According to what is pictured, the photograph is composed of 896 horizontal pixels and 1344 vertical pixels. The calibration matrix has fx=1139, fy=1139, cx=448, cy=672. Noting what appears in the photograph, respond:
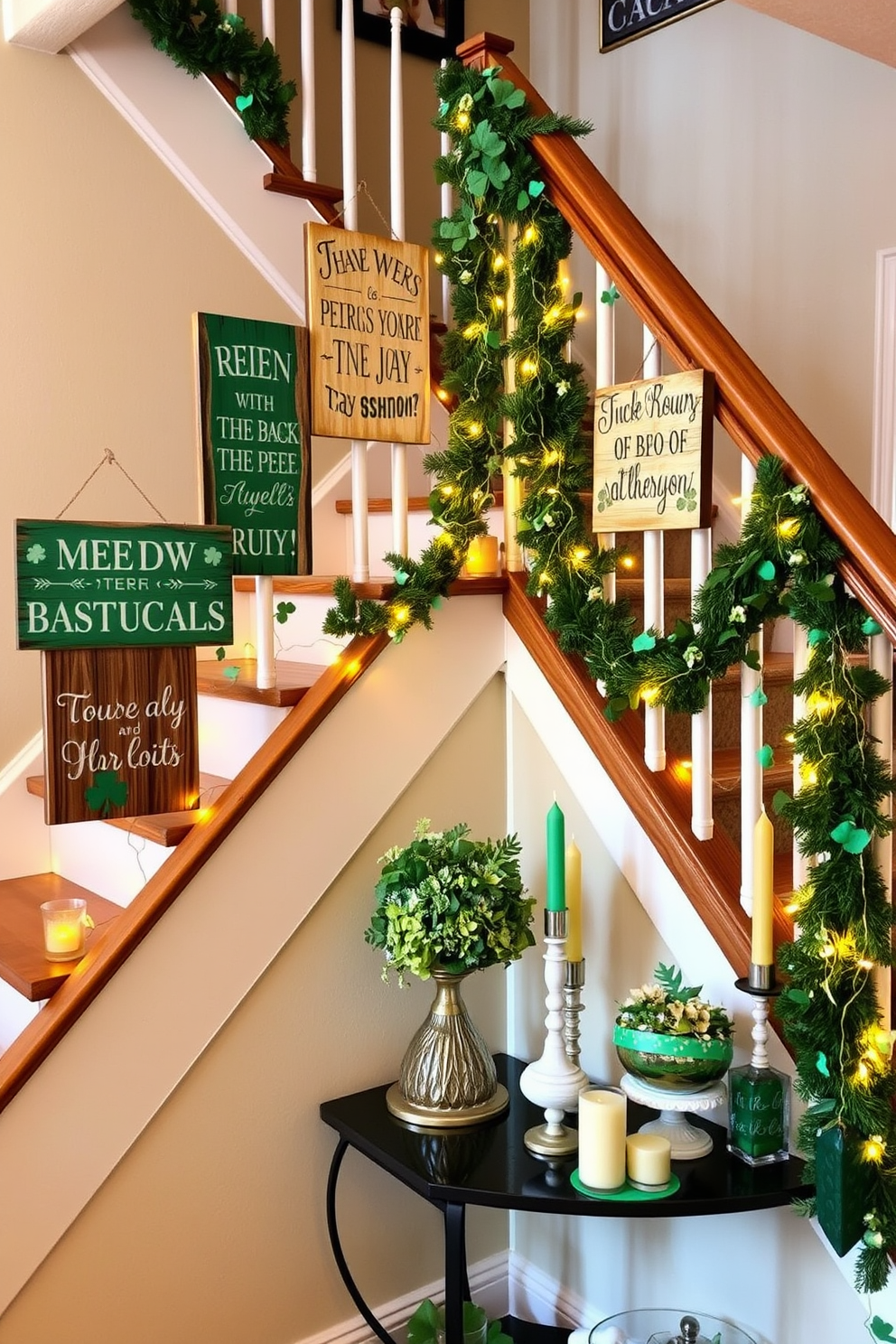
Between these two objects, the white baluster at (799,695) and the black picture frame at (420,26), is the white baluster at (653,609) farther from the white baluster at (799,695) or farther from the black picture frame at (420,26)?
the black picture frame at (420,26)

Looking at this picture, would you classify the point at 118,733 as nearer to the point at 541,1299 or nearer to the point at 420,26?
the point at 541,1299

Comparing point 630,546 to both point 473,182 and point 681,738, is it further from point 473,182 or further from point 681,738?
point 473,182

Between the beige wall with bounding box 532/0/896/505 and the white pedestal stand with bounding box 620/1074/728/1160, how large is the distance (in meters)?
1.84

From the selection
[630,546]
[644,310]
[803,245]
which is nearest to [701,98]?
[803,245]

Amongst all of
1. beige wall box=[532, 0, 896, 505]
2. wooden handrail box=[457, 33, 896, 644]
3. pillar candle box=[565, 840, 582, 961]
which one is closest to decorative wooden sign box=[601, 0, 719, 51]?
beige wall box=[532, 0, 896, 505]

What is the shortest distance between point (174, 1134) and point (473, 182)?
1743mm

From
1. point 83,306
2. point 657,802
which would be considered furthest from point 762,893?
point 83,306

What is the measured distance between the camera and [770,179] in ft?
10.4

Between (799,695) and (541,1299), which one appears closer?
(799,695)

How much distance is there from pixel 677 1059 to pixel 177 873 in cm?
84

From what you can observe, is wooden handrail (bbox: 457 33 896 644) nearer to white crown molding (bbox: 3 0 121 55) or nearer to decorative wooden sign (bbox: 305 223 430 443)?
decorative wooden sign (bbox: 305 223 430 443)

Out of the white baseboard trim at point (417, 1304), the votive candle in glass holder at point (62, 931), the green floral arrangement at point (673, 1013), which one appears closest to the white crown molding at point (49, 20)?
the votive candle in glass holder at point (62, 931)

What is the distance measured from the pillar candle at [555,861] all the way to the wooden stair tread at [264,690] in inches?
19.7

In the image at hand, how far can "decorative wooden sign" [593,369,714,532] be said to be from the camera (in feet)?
5.71
